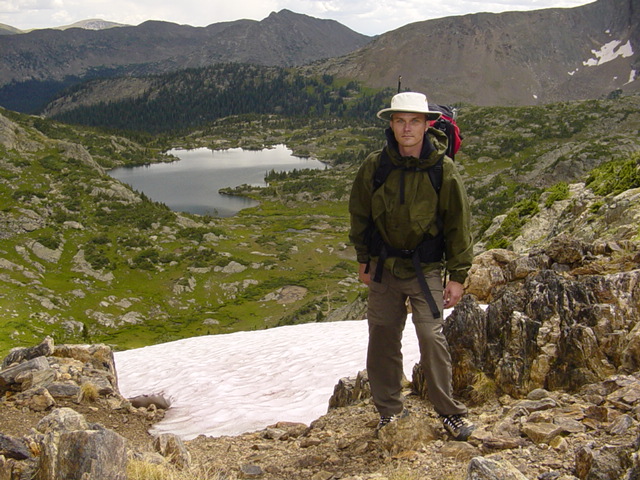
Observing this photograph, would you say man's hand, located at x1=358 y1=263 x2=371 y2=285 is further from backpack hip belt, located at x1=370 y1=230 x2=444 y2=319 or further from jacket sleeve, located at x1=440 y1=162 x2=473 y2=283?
jacket sleeve, located at x1=440 y1=162 x2=473 y2=283

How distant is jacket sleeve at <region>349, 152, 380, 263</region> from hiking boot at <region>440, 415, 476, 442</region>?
2.43 m

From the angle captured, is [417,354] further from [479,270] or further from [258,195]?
[258,195]

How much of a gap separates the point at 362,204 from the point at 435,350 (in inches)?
86.1

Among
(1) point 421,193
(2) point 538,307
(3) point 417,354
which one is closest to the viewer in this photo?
(1) point 421,193

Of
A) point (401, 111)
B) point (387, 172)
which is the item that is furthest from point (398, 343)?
point (401, 111)

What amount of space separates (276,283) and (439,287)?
80.1m

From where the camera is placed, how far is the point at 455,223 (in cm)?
666

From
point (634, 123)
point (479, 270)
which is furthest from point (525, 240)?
point (634, 123)

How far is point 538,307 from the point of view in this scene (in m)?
9.10

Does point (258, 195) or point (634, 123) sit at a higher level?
point (634, 123)

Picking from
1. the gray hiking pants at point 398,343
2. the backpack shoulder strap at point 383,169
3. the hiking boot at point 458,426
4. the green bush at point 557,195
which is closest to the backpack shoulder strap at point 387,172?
the backpack shoulder strap at point 383,169

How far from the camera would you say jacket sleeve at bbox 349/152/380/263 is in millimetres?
6969

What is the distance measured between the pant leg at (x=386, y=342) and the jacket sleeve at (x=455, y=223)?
0.85 metres

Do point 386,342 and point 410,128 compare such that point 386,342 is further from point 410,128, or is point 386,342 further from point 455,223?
point 410,128
